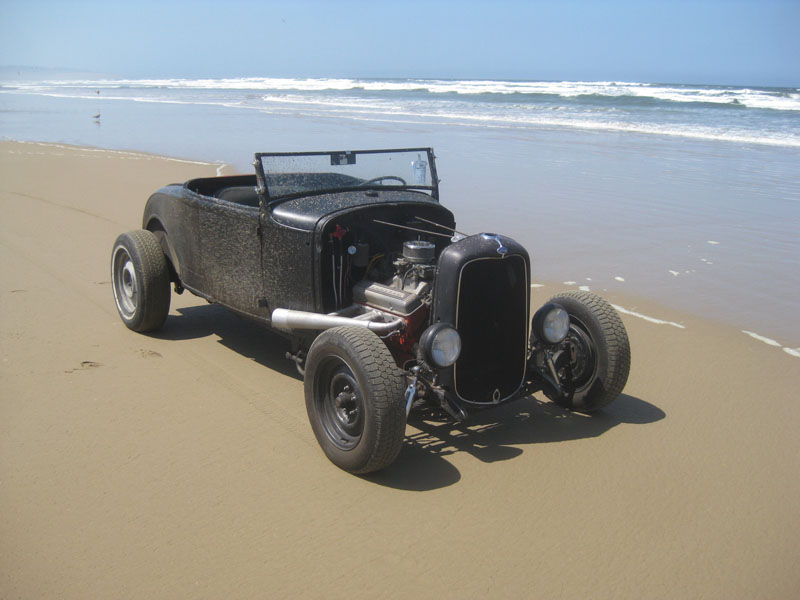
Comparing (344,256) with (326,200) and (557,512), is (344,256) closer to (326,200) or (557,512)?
(326,200)

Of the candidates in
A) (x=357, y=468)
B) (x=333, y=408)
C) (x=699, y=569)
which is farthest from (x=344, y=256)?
(x=699, y=569)

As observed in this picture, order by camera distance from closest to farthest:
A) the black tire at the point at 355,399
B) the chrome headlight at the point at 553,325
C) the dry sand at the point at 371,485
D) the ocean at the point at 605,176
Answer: the dry sand at the point at 371,485 → the black tire at the point at 355,399 → the chrome headlight at the point at 553,325 → the ocean at the point at 605,176

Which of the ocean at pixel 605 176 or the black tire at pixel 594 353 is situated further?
the ocean at pixel 605 176

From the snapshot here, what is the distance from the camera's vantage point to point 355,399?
372cm

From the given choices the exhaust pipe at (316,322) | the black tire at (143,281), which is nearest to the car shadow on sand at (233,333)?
the black tire at (143,281)

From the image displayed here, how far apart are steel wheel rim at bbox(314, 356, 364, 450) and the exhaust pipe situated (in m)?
0.35

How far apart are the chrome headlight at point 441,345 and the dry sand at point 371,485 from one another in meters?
0.61

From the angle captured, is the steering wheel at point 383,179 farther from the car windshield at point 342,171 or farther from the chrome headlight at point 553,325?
the chrome headlight at point 553,325

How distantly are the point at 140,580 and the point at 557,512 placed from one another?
1.94m

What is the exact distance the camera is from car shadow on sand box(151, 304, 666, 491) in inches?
147

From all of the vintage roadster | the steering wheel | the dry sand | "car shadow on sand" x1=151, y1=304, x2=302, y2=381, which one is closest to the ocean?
Result: the dry sand

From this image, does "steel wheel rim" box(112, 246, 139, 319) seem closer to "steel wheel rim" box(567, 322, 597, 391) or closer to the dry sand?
the dry sand

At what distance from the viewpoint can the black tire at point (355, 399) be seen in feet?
11.3

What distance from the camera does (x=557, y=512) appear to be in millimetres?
3410
